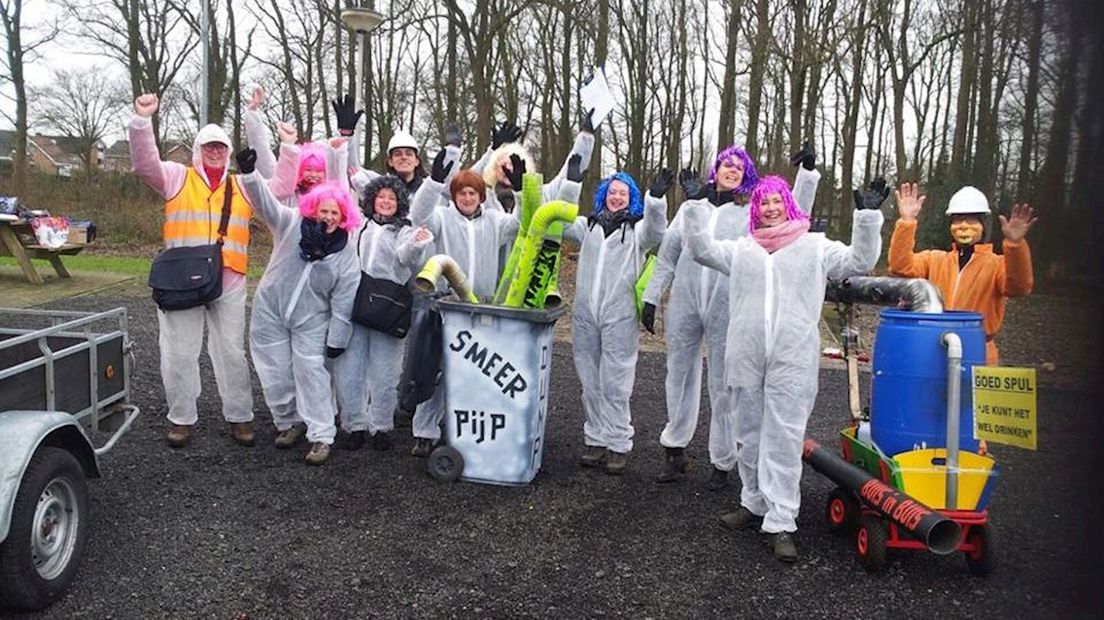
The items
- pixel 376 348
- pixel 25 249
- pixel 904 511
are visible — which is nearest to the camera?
pixel 904 511

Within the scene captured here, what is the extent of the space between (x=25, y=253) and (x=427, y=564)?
34.4 ft

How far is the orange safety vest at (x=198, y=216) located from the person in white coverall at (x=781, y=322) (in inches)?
114

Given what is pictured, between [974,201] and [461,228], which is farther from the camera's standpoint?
[461,228]

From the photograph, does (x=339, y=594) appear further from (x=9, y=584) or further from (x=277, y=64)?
(x=277, y=64)

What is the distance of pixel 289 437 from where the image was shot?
485 cm

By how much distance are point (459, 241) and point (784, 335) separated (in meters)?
2.03

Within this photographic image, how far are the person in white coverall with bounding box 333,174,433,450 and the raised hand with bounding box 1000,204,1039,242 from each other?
4.00 metres

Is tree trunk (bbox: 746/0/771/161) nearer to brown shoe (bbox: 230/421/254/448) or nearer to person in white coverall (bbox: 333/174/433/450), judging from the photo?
person in white coverall (bbox: 333/174/433/450)

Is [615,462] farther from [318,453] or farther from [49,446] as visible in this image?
[49,446]

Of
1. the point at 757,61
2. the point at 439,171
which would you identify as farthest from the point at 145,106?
the point at 757,61

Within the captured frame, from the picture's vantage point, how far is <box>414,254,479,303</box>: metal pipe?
4.14 metres

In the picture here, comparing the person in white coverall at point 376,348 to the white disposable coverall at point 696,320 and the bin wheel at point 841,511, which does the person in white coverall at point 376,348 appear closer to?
the white disposable coverall at point 696,320

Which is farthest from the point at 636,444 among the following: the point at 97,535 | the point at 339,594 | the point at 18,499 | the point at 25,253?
the point at 25,253

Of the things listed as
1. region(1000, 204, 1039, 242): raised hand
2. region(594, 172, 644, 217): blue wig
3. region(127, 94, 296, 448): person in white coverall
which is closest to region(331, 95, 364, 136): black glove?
region(127, 94, 296, 448): person in white coverall
